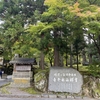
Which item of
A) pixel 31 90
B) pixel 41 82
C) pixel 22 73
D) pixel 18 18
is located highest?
pixel 18 18

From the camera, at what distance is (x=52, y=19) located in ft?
43.0

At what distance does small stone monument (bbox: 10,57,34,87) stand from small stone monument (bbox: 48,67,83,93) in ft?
9.79

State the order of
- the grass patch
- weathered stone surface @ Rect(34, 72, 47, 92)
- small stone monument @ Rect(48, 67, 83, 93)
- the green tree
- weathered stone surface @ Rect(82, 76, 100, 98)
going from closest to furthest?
weathered stone surface @ Rect(82, 76, 100, 98)
small stone monument @ Rect(48, 67, 83, 93)
the grass patch
weathered stone surface @ Rect(34, 72, 47, 92)
the green tree

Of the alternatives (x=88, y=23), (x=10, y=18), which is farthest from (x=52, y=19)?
(x=10, y=18)

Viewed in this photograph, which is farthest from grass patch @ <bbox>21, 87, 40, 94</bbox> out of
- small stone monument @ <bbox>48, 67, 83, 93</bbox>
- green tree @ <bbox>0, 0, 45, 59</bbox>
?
green tree @ <bbox>0, 0, 45, 59</bbox>

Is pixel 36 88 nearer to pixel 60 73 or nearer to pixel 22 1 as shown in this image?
pixel 60 73

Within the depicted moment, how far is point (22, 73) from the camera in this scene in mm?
14766

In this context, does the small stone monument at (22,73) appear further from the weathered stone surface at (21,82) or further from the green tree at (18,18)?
the green tree at (18,18)

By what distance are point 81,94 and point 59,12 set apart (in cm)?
641

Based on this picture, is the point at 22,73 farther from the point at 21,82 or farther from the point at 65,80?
the point at 65,80

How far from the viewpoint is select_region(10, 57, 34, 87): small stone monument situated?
14469 millimetres

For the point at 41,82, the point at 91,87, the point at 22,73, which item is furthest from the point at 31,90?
the point at 91,87

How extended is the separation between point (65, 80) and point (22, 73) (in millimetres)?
4578

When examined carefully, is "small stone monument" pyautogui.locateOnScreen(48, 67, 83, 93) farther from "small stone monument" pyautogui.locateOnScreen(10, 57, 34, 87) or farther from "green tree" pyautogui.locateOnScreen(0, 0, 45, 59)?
"green tree" pyautogui.locateOnScreen(0, 0, 45, 59)
